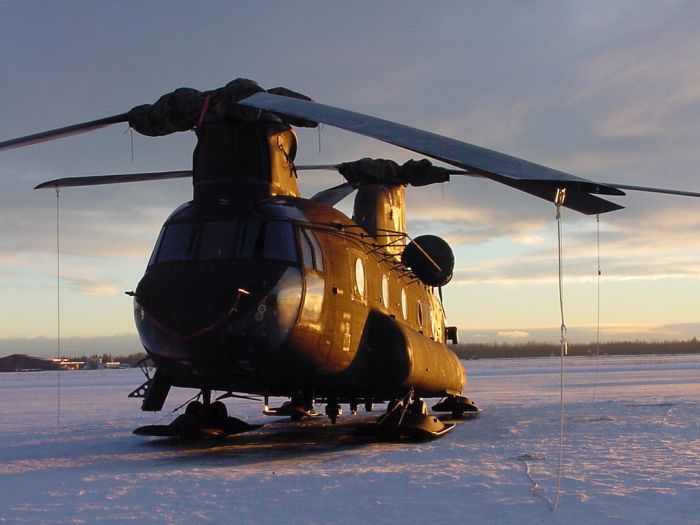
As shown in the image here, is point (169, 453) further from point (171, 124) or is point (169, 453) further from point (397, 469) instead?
point (171, 124)

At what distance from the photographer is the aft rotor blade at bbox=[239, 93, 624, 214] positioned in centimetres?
678

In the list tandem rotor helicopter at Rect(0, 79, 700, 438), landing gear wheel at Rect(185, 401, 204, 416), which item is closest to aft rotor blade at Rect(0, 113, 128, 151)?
tandem rotor helicopter at Rect(0, 79, 700, 438)

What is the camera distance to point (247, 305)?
1023 cm

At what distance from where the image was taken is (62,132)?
10.6 m

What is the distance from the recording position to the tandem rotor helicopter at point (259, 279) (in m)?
10.2

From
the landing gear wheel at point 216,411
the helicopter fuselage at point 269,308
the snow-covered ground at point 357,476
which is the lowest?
the snow-covered ground at point 357,476

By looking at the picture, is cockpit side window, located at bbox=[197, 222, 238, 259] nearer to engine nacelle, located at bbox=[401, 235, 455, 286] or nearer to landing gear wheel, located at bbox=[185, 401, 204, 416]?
landing gear wheel, located at bbox=[185, 401, 204, 416]

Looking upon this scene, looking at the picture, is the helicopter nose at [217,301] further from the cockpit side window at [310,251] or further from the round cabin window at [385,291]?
the round cabin window at [385,291]

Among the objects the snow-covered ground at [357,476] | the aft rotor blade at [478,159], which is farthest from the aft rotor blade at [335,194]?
the aft rotor blade at [478,159]

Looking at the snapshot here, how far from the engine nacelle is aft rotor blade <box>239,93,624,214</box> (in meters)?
5.83

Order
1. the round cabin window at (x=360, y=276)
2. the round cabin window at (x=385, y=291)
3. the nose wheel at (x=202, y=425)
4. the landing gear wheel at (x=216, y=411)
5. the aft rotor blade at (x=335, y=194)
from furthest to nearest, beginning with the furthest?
the aft rotor blade at (x=335, y=194)
the round cabin window at (x=385, y=291)
the landing gear wheel at (x=216, y=411)
the nose wheel at (x=202, y=425)
the round cabin window at (x=360, y=276)

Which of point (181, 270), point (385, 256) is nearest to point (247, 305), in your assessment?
point (181, 270)

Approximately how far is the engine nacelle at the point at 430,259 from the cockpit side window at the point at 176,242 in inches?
182

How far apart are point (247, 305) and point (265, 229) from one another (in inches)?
48.4
